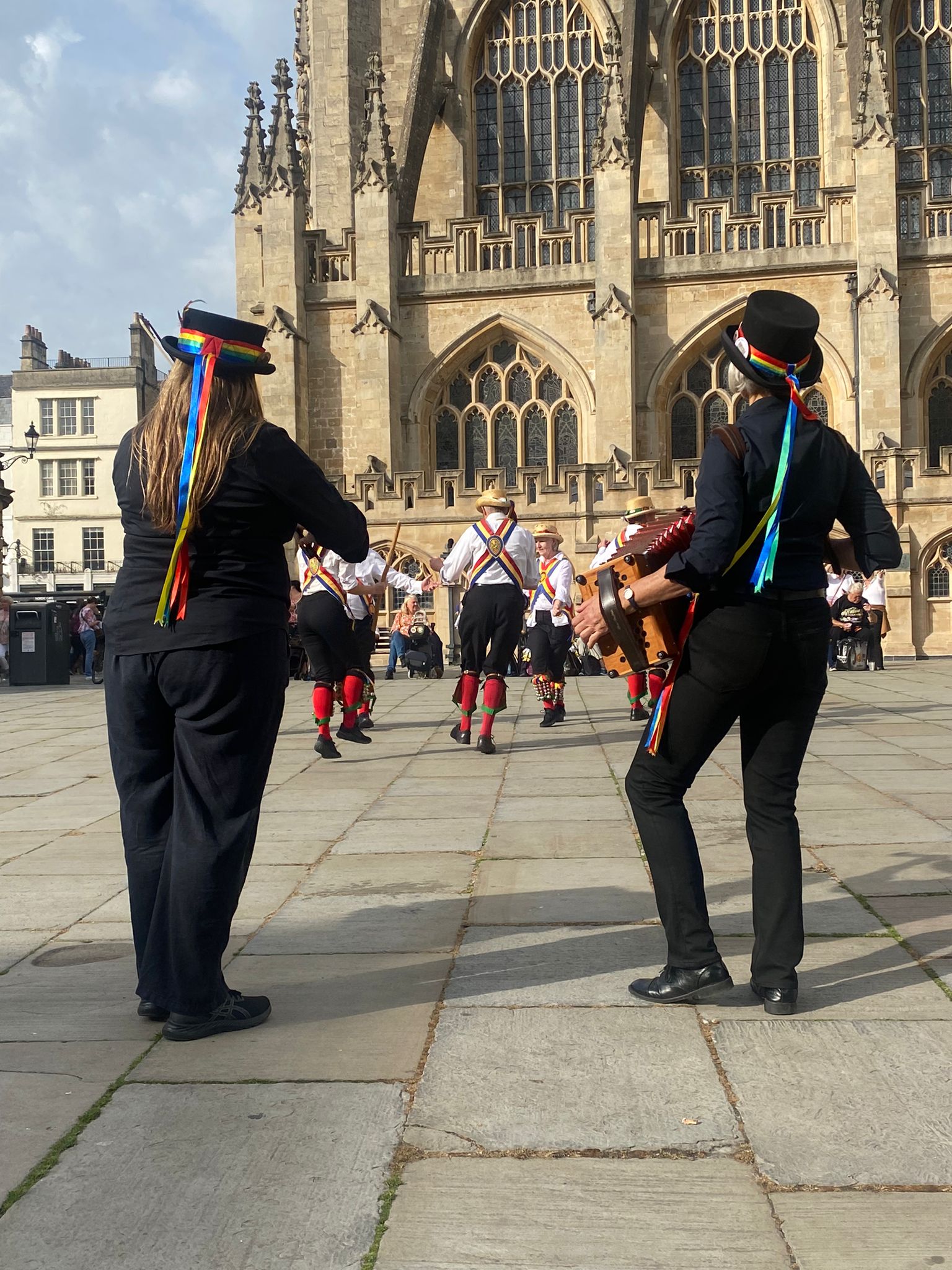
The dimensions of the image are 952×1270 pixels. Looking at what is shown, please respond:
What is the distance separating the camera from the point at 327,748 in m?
9.56

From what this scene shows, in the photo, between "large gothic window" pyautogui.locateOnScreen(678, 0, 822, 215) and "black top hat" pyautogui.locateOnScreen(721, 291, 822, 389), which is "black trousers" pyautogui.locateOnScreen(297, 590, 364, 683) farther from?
"large gothic window" pyautogui.locateOnScreen(678, 0, 822, 215)

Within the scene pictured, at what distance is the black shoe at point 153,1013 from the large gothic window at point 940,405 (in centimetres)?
2640

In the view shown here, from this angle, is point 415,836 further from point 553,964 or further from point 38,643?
point 38,643

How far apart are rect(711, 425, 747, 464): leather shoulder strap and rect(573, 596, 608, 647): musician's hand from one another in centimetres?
54

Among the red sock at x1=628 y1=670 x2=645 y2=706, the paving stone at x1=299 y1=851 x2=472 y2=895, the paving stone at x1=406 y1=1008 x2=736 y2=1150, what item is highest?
the red sock at x1=628 y1=670 x2=645 y2=706

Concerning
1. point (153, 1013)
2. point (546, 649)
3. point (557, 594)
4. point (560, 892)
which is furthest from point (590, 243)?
point (153, 1013)

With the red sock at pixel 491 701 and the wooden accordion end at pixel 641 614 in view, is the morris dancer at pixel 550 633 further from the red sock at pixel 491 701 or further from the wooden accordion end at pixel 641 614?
the wooden accordion end at pixel 641 614

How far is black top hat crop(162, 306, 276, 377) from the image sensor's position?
11.1 ft

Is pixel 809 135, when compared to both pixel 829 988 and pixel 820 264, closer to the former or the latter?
pixel 820 264

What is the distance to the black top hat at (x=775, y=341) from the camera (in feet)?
11.4

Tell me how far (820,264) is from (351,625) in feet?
68.2

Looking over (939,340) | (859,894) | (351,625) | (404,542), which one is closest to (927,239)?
(939,340)

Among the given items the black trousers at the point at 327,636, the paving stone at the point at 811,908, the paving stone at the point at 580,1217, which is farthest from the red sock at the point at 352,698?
the paving stone at the point at 580,1217

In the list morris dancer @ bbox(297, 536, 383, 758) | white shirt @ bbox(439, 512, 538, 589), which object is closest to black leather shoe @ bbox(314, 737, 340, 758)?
morris dancer @ bbox(297, 536, 383, 758)
